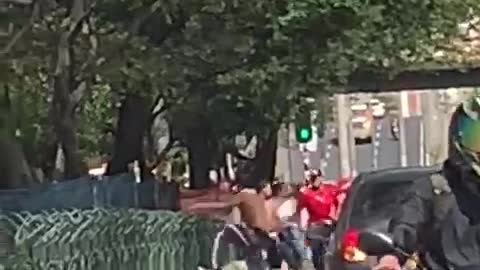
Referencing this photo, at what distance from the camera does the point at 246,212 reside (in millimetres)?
16016

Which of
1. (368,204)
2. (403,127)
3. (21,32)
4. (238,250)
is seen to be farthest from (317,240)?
(403,127)

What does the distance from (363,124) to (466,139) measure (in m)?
41.9

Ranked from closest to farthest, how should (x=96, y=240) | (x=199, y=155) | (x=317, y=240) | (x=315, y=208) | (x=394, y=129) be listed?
(x=96, y=240) < (x=317, y=240) < (x=315, y=208) < (x=199, y=155) < (x=394, y=129)

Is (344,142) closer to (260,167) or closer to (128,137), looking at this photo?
(260,167)

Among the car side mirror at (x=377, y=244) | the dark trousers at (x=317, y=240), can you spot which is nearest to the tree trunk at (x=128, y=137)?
the dark trousers at (x=317, y=240)

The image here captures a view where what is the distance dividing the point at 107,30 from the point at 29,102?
226cm

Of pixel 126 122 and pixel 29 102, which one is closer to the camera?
pixel 29 102

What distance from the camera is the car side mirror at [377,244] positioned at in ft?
20.0

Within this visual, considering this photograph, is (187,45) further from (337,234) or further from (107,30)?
(337,234)

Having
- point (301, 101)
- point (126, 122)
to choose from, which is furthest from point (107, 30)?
point (126, 122)

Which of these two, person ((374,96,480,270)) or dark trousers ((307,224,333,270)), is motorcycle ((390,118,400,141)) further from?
person ((374,96,480,270))

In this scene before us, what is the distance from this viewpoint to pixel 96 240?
8.49 m

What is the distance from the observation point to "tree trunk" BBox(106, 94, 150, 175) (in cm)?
1515

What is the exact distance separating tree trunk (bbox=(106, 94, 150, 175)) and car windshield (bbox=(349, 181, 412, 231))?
13.0 feet
